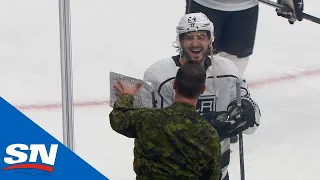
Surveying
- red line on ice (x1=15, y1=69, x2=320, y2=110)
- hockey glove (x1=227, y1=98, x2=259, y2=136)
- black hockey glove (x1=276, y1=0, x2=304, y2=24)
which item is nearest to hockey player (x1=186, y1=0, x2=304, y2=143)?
black hockey glove (x1=276, y1=0, x2=304, y2=24)

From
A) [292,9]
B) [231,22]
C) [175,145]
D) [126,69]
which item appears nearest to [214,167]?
[175,145]

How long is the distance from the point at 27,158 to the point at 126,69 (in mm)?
829

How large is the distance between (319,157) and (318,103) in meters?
0.49

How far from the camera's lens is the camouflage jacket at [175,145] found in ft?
7.02

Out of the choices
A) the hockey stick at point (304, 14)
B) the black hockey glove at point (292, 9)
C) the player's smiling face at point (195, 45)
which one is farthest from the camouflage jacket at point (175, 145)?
the black hockey glove at point (292, 9)

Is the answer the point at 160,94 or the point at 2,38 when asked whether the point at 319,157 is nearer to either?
Result: the point at 160,94

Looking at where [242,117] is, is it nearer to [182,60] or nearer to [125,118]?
[182,60]

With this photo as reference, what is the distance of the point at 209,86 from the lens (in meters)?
2.63

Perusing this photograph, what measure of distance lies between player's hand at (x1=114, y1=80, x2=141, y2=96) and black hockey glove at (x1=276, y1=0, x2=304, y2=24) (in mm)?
1355

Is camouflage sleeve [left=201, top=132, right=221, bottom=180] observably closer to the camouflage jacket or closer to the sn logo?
the camouflage jacket

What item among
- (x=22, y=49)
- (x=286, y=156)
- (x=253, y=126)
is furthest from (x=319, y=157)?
(x=22, y=49)

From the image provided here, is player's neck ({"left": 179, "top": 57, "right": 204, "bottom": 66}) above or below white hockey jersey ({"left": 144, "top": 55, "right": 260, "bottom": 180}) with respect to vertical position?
above

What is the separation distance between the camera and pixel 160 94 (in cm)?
260

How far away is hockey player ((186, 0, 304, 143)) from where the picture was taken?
3316mm
